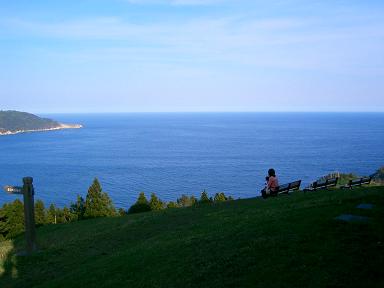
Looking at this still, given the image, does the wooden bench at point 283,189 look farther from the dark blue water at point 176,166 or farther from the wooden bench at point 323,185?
the dark blue water at point 176,166

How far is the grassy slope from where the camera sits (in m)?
7.09

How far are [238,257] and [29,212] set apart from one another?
8444 mm

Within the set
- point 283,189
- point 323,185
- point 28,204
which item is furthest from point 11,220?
point 323,185

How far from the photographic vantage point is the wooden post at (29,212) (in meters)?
13.8

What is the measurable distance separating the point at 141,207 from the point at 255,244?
68.3 ft

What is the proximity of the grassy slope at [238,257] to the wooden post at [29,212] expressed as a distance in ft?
1.65

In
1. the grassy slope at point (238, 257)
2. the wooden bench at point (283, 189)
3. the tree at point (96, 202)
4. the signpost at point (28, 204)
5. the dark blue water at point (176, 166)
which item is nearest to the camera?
the grassy slope at point (238, 257)

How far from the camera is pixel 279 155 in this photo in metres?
121

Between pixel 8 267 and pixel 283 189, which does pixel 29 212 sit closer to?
pixel 8 267

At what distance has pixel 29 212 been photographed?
14016 mm

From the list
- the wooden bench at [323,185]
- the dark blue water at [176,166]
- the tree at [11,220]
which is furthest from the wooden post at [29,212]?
the dark blue water at [176,166]

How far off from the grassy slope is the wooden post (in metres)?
0.50

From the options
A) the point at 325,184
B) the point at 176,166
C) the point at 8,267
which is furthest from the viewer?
the point at 176,166

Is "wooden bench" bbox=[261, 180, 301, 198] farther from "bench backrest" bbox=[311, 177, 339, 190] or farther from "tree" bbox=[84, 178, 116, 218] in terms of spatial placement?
"tree" bbox=[84, 178, 116, 218]
